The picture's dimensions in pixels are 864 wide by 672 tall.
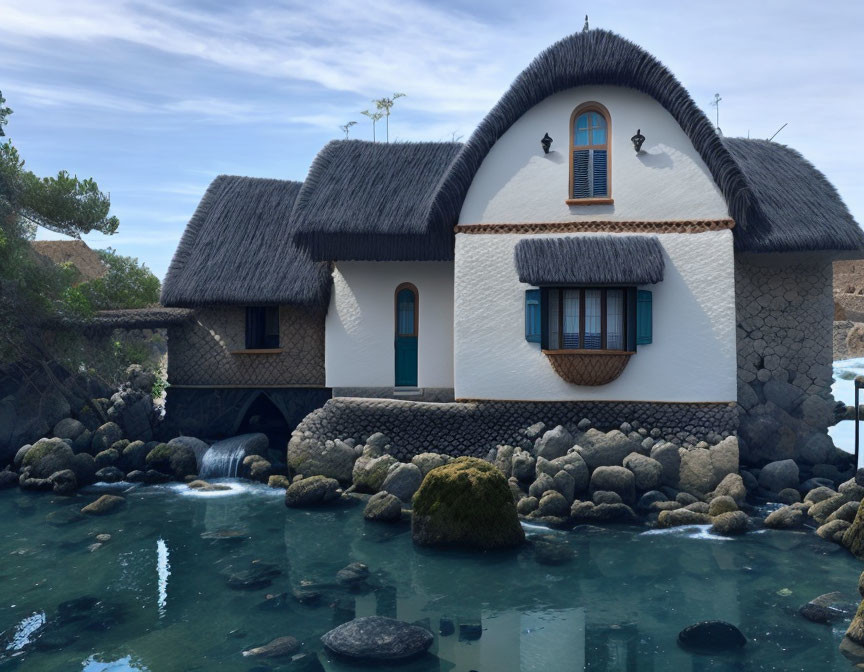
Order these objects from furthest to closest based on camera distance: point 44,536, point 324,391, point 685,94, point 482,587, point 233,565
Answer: point 324,391 < point 685,94 < point 44,536 < point 233,565 < point 482,587

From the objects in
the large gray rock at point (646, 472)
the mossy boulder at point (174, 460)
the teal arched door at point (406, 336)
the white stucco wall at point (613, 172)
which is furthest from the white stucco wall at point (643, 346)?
the mossy boulder at point (174, 460)

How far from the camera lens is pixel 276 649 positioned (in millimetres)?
8398

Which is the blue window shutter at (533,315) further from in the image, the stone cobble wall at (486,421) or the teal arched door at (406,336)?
the teal arched door at (406,336)

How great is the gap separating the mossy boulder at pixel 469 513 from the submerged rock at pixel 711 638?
3.57 metres

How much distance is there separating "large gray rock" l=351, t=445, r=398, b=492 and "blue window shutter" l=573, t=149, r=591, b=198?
6958mm

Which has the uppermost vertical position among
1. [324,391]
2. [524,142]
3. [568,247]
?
[524,142]

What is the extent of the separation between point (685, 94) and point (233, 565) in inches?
484

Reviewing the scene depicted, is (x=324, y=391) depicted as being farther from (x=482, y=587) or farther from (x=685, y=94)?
(x=685, y=94)

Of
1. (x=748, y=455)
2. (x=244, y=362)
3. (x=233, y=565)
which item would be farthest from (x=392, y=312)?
(x=748, y=455)

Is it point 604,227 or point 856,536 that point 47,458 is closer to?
point 604,227

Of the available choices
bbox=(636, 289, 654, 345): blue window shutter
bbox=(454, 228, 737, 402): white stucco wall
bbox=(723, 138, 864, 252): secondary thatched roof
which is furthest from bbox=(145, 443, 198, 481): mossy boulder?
bbox=(723, 138, 864, 252): secondary thatched roof

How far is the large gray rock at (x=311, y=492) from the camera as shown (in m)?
14.7

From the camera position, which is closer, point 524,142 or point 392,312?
point 524,142

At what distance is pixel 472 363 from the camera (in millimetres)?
15484
